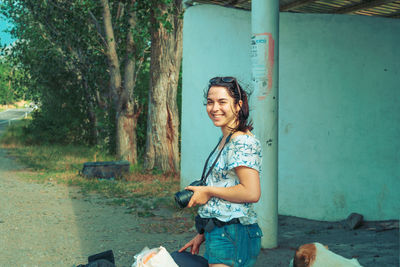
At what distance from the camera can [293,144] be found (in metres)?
7.61

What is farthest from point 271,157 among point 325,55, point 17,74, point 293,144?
point 17,74

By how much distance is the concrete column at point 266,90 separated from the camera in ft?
18.5

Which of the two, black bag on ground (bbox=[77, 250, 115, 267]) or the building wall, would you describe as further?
the building wall

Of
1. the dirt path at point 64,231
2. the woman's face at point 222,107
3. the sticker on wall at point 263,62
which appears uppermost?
the sticker on wall at point 263,62

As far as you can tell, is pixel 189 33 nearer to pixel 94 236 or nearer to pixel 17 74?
pixel 94 236

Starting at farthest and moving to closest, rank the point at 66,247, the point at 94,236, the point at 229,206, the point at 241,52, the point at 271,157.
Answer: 1. the point at 241,52
2. the point at 94,236
3. the point at 66,247
4. the point at 271,157
5. the point at 229,206

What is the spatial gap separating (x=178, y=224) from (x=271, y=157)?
2.30 meters

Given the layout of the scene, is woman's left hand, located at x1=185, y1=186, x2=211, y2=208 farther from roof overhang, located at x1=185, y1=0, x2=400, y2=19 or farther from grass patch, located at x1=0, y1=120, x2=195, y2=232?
roof overhang, located at x1=185, y1=0, x2=400, y2=19

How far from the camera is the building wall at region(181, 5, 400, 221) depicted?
7360 millimetres

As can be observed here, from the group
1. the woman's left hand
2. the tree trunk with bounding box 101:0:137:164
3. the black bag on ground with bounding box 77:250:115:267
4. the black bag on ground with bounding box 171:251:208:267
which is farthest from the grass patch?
the woman's left hand

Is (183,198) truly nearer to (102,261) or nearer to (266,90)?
(102,261)

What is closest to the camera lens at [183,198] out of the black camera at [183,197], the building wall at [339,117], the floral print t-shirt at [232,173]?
the black camera at [183,197]

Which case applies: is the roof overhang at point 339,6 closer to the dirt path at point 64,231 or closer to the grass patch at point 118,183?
the grass patch at point 118,183

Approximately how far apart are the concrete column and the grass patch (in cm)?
191
